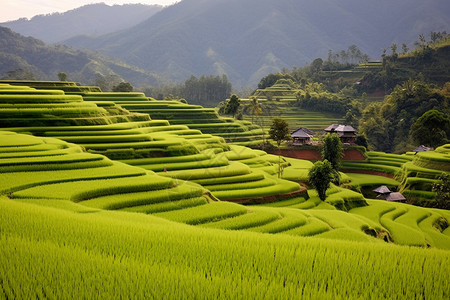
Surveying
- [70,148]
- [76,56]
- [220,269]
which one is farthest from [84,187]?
[76,56]

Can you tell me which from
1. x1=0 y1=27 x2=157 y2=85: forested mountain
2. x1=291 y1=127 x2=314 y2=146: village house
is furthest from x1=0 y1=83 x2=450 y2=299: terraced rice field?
x1=0 y1=27 x2=157 y2=85: forested mountain

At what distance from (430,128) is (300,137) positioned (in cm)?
1503

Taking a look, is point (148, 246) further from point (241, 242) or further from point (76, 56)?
point (76, 56)

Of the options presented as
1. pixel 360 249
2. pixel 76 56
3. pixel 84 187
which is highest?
pixel 76 56

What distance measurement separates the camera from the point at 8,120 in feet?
76.8

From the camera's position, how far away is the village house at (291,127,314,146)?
4319cm

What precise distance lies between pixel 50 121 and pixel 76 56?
148 m

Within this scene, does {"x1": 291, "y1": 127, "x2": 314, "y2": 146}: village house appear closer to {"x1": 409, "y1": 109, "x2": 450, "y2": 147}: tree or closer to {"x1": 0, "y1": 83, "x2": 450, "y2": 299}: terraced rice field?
{"x1": 409, "y1": 109, "x2": 450, "y2": 147}: tree

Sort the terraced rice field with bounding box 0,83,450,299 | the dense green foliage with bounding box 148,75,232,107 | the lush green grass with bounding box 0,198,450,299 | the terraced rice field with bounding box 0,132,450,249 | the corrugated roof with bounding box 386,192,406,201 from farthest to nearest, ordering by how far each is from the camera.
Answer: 1. the dense green foliage with bounding box 148,75,232,107
2. the corrugated roof with bounding box 386,192,406,201
3. the terraced rice field with bounding box 0,132,450,249
4. the terraced rice field with bounding box 0,83,450,299
5. the lush green grass with bounding box 0,198,450,299

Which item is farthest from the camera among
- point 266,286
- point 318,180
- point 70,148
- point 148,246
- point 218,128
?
point 218,128

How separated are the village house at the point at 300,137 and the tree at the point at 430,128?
41.3 feet

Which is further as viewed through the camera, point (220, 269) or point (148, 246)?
point (148, 246)

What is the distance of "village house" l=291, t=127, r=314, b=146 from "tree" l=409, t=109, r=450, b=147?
12.6 meters

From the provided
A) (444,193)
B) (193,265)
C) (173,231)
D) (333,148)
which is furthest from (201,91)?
(193,265)
